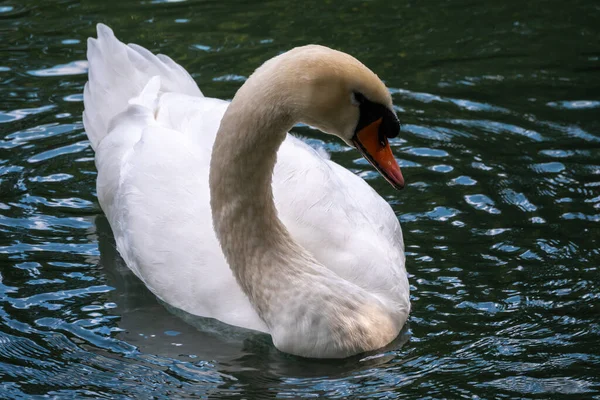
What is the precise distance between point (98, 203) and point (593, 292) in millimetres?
3544

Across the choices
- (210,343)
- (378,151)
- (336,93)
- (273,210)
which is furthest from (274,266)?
(336,93)

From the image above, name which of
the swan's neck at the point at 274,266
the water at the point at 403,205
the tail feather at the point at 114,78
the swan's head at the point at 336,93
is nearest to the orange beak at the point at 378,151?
the swan's head at the point at 336,93

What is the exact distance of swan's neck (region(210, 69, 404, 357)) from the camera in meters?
6.12

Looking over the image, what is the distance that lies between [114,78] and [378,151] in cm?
297

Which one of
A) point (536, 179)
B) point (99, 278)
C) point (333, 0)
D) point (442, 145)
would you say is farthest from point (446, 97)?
point (99, 278)

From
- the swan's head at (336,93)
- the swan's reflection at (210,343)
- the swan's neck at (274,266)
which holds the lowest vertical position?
the swan's reflection at (210,343)

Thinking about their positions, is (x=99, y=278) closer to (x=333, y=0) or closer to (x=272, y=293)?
(x=272, y=293)

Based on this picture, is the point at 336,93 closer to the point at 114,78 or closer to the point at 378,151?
the point at 378,151

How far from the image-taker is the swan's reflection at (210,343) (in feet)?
20.5

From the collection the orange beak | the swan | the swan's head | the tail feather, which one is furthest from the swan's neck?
the tail feather

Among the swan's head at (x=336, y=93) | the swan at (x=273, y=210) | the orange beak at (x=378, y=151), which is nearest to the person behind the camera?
the swan's head at (x=336, y=93)

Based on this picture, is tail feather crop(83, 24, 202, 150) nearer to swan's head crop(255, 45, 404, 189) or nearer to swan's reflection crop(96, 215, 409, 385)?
swan's reflection crop(96, 215, 409, 385)

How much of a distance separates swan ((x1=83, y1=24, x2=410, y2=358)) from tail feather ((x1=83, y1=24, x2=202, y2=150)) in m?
0.51

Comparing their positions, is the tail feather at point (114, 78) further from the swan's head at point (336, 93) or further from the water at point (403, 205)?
the swan's head at point (336, 93)
